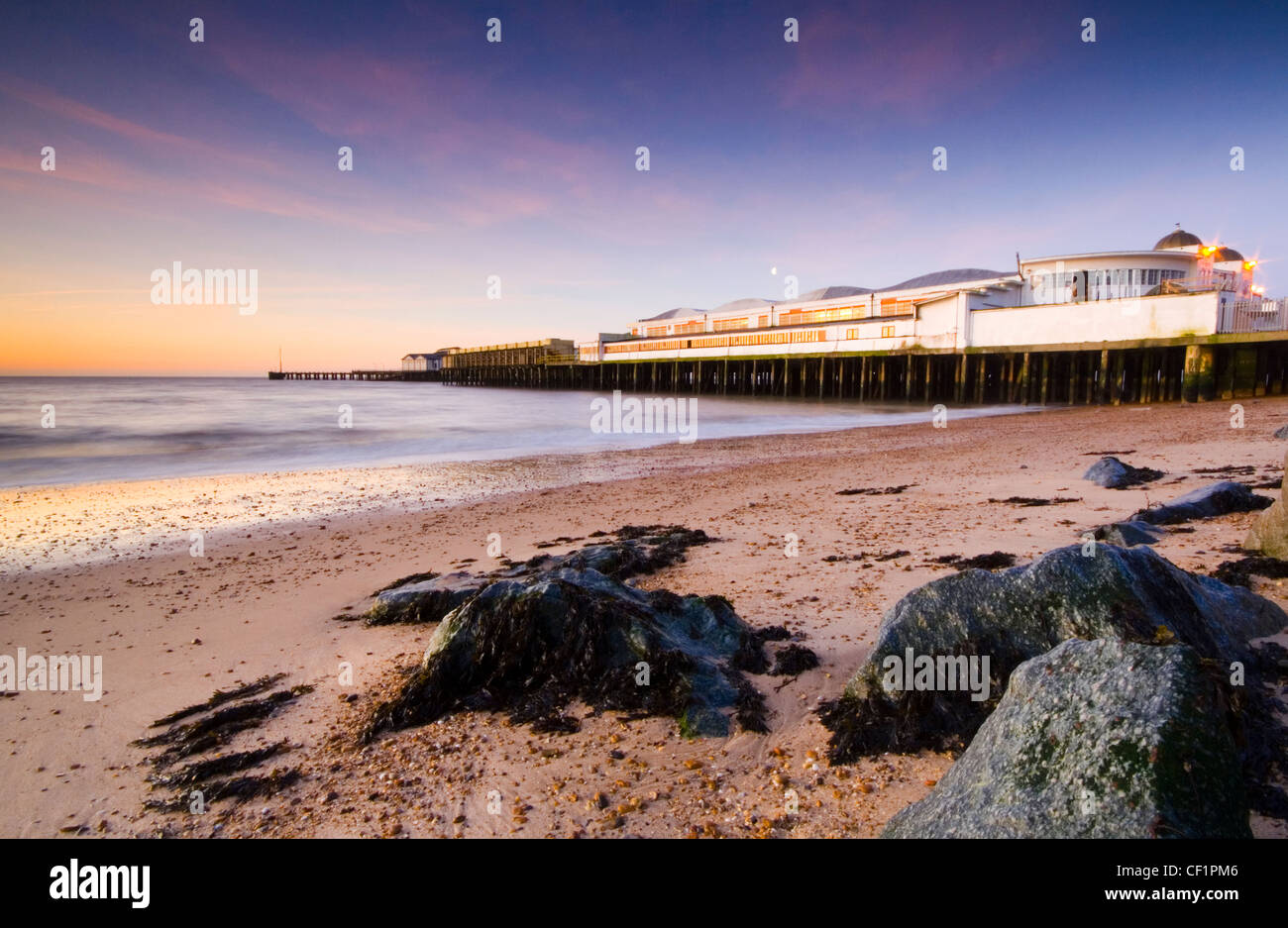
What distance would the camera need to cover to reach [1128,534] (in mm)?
5957

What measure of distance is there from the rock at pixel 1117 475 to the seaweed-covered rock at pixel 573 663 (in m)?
7.69

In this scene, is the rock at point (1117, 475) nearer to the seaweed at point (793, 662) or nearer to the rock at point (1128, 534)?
the rock at point (1128, 534)

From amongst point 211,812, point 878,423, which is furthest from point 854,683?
point 878,423

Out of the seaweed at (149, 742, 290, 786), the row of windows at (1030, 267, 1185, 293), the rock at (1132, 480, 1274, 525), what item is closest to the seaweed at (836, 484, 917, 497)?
the rock at (1132, 480, 1274, 525)

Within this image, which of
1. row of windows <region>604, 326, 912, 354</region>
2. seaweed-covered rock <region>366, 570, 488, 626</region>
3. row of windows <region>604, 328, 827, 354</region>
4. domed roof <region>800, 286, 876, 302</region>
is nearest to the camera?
seaweed-covered rock <region>366, 570, 488, 626</region>

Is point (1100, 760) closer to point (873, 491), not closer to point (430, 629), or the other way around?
point (430, 629)

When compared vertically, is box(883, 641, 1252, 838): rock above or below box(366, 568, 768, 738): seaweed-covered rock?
above

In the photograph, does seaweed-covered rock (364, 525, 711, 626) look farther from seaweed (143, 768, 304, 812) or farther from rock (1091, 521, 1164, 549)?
rock (1091, 521, 1164, 549)

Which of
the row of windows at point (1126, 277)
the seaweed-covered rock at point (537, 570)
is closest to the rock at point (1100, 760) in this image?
the seaweed-covered rock at point (537, 570)

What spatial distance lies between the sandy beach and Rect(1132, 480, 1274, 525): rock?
0.90 feet

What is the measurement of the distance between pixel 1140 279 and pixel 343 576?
51568 mm

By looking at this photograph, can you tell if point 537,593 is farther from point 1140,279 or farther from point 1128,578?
point 1140,279

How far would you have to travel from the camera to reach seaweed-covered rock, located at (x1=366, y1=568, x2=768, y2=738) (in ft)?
12.1

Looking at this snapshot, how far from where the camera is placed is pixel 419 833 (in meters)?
2.82
